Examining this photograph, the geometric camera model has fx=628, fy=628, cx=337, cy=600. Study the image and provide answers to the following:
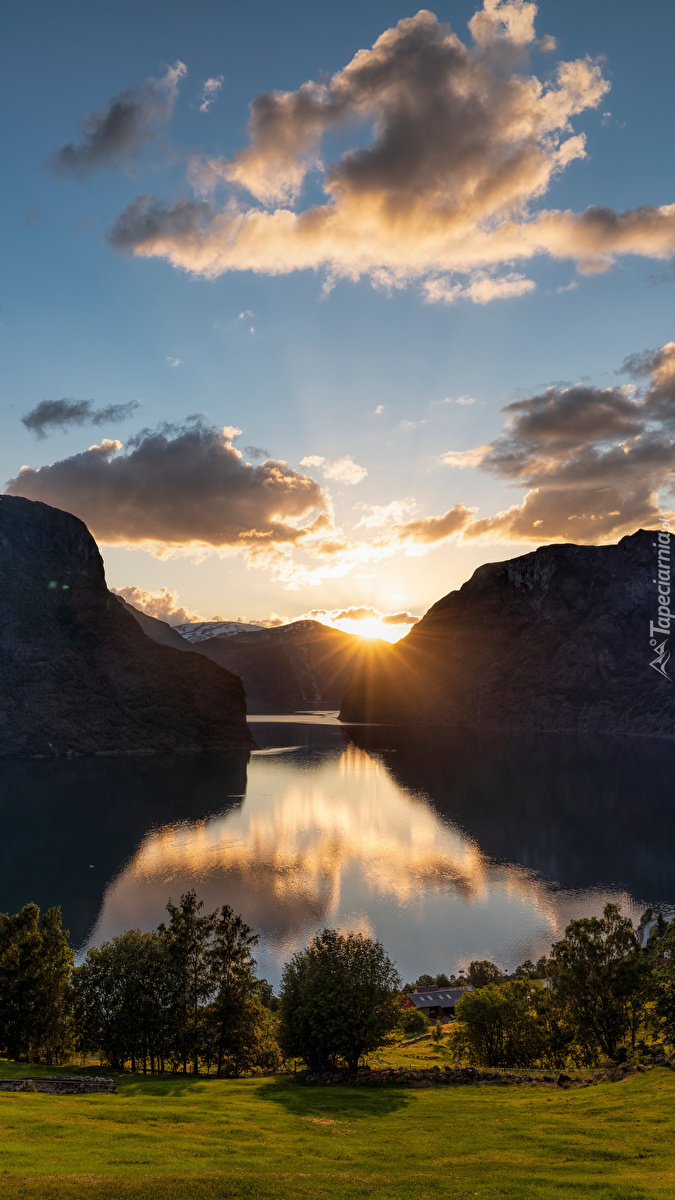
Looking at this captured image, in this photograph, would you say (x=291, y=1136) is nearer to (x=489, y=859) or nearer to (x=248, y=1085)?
(x=248, y=1085)

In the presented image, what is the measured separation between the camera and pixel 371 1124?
28781mm

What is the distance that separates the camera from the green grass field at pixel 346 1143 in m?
18.9

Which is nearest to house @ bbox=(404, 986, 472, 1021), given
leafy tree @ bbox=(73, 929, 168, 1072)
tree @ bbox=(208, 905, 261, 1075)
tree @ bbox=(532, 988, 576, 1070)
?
tree @ bbox=(532, 988, 576, 1070)

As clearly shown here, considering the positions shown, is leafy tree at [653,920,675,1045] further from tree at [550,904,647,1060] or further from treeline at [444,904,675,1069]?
tree at [550,904,647,1060]

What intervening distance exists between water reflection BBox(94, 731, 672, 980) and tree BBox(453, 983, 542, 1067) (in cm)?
2630

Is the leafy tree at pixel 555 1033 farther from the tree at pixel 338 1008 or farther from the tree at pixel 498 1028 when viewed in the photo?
the tree at pixel 338 1008

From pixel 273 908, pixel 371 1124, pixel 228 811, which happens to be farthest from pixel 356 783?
pixel 371 1124

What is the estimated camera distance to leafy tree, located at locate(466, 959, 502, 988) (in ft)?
241

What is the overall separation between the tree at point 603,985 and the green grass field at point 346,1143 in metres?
15.1

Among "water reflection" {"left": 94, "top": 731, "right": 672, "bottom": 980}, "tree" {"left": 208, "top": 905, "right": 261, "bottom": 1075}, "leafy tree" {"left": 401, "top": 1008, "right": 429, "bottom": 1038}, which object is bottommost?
"leafy tree" {"left": 401, "top": 1008, "right": 429, "bottom": 1038}

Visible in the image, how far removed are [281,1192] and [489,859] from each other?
110 meters

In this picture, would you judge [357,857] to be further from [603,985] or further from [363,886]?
[603,985]

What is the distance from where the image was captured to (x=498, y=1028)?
52.9 metres

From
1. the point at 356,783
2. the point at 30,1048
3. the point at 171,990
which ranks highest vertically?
the point at 171,990
